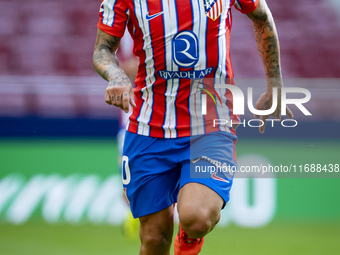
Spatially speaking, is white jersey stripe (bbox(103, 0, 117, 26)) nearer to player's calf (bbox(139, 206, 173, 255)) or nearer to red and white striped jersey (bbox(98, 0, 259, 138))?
red and white striped jersey (bbox(98, 0, 259, 138))

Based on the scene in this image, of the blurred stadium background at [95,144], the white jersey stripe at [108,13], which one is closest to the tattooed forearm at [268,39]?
the white jersey stripe at [108,13]

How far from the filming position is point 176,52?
225 centimetres

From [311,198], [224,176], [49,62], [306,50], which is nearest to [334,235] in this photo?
[311,198]

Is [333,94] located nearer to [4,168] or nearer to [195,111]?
[4,168]

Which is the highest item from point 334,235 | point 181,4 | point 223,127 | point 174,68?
point 181,4

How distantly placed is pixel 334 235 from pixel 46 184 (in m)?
2.16

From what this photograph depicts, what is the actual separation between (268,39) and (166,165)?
698 millimetres

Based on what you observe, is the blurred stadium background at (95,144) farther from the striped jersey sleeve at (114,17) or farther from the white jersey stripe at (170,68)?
the striped jersey sleeve at (114,17)

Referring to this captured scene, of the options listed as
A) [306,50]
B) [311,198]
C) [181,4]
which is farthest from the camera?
Result: [306,50]

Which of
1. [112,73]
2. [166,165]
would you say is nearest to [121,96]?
[112,73]

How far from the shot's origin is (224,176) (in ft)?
7.36

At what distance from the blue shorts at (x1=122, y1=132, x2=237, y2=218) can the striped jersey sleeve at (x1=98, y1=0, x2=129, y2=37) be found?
435 mm

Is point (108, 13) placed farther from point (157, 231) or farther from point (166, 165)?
point (157, 231)

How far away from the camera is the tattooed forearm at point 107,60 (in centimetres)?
216
